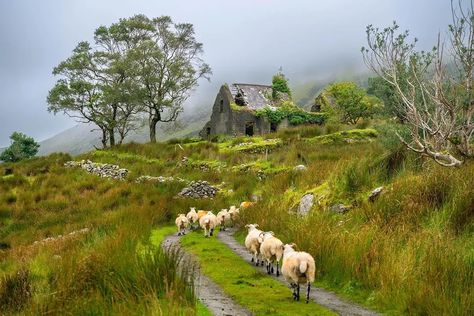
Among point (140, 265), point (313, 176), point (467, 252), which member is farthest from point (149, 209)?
point (467, 252)

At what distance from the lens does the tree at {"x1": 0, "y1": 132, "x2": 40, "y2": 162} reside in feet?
228

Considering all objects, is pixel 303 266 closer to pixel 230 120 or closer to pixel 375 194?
pixel 375 194

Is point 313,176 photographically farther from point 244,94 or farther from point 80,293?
point 244,94

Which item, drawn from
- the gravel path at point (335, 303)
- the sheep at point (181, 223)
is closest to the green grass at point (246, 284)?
the gravel path at point (335, 303)

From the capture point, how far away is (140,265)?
21.3ft

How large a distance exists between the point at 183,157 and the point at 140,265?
89.9ft

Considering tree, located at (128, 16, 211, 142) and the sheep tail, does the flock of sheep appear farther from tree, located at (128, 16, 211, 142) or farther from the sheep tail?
tree, located at (128, 16, 211, 142)

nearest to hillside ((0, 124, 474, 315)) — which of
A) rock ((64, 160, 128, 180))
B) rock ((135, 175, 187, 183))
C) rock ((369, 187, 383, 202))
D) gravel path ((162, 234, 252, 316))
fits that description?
gravel path ((162, 234, 252, 316))

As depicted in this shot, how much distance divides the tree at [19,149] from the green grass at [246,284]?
6565 cm

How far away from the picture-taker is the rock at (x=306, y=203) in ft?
40.9

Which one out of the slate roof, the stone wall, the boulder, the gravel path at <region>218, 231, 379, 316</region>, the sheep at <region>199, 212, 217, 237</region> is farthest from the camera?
the slate roof

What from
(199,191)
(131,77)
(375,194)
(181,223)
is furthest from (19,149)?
(375,194)

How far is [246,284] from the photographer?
7.76 meters

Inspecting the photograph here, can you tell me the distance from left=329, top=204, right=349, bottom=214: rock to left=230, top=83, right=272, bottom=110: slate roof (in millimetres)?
40604
